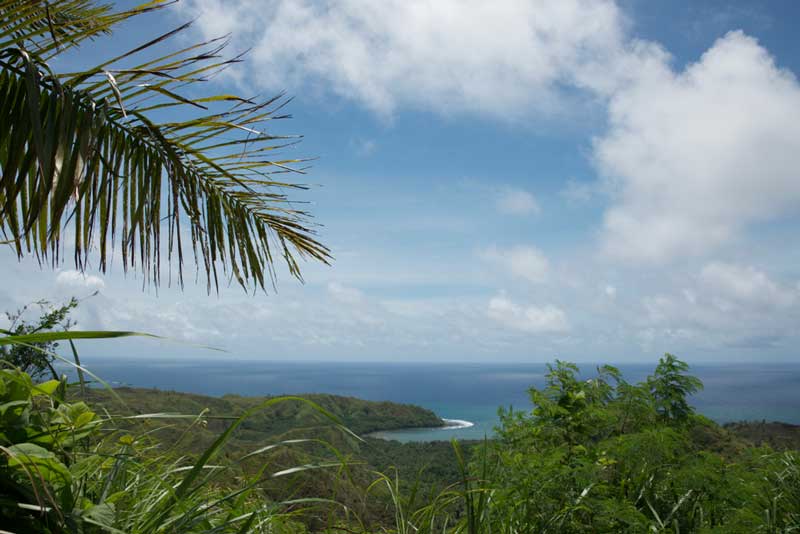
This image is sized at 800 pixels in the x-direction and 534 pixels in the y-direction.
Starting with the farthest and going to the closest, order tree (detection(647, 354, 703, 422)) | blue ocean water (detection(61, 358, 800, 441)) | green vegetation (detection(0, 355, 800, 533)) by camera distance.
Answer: blue ocean water (detection(61, 358, 800, 441)), tree (detection(647, 354, 703, 422)), green vegetation (detection(0, 355, 800, 533))

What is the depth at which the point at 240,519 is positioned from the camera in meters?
1.34

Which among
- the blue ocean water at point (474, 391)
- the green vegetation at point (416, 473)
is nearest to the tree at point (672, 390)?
the green vegetation at point (416, 473)

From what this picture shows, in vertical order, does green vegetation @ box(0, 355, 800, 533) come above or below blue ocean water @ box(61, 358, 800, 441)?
above

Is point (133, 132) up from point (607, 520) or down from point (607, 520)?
up

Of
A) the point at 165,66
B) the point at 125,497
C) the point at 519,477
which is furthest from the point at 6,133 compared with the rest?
the point at 519,477

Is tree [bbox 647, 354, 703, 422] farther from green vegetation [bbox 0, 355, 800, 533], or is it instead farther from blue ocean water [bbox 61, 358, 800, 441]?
blue ocean water [bbox 61, 358, 800, 441]

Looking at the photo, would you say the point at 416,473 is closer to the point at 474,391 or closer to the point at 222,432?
the point at 222,432

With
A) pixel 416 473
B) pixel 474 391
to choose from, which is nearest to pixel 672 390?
pixel 416 473

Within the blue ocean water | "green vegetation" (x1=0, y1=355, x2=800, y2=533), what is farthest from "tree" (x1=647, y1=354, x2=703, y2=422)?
the blue ocean water

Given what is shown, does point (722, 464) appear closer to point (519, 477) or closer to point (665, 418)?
point (665, 418)

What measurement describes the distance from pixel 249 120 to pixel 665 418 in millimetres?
2846

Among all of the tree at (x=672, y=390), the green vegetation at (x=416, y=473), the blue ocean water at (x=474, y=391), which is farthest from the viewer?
the blue ocean water at (x=474, y=391)

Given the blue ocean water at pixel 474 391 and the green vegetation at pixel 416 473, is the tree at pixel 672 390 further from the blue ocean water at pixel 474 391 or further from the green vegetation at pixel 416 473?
the blue ocean water at pixel 474 391

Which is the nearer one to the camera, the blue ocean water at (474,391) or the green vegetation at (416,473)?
the green vegetation at (416,473)
